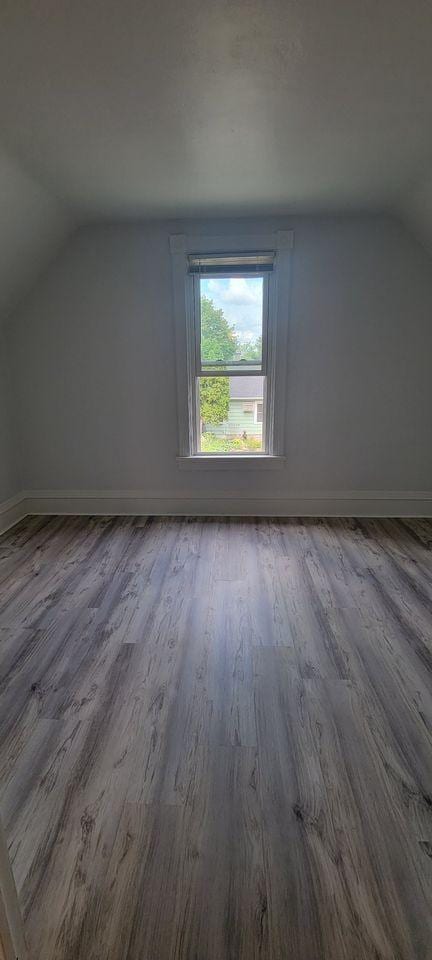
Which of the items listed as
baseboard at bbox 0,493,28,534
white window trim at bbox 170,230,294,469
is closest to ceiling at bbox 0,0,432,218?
white window trim at bbox 170,230,294,469

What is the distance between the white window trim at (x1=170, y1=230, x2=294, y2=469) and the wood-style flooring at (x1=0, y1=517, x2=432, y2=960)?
102 centimetres

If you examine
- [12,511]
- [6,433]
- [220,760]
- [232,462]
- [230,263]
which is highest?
[230,263]

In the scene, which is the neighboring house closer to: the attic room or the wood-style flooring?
the attic room

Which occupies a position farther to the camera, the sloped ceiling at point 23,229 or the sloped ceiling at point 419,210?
the sloped ceiling at point 419,210

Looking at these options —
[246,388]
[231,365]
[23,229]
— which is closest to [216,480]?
[246,388]

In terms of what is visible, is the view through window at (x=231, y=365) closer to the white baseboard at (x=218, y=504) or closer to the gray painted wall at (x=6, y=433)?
the white baseboard at (x=218, y=504)

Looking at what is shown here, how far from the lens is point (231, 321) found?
318 centimetres

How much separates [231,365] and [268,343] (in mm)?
323

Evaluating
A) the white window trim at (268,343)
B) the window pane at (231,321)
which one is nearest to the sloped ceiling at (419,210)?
the white window trim at (268,343)

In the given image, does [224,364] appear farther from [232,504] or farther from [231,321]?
[232,504]

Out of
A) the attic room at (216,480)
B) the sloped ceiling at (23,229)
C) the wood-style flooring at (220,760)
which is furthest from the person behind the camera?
the sloped ceiling at (23,229)

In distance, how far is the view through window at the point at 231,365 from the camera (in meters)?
3.13

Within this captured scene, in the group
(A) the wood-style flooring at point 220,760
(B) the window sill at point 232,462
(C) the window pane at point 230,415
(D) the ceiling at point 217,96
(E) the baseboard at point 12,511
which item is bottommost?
(A) the wood-style flooring at point 220,760

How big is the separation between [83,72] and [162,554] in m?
2.40
